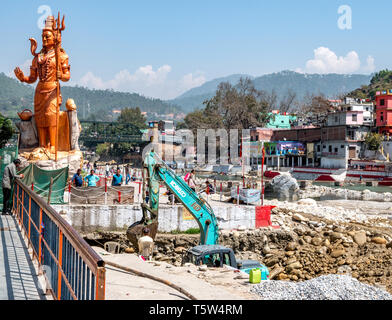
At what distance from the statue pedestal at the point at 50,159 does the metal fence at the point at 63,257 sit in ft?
52.5

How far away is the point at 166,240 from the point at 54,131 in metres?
10.4

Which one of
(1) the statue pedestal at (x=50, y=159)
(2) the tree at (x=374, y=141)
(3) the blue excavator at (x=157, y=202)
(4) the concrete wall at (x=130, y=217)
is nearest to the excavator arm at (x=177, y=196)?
(3) the blue excavator at (x=157, y=202)

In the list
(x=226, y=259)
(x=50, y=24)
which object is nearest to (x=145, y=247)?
(x=226, y=259)

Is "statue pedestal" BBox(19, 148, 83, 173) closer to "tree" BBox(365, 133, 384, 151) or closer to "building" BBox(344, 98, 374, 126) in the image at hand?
"tree" BBox(365, 133, 384, 151)

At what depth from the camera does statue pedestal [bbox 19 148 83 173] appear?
25.3 m

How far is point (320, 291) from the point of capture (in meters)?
10.3

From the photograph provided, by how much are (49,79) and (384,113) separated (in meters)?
49.0

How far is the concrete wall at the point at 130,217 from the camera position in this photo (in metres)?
20.0

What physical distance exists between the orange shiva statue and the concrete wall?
7685 mm

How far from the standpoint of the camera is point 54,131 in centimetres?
2695

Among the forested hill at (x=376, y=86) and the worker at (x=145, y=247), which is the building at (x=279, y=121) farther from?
the worker at (x=145, y=247)

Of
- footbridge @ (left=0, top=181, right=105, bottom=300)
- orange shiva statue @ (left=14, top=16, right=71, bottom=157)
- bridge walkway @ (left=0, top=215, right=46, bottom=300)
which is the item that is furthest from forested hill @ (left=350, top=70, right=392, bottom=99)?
footbridge @ (left=0, top=181, right=105, bottom=300)

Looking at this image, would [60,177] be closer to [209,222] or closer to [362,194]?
[209,222]
